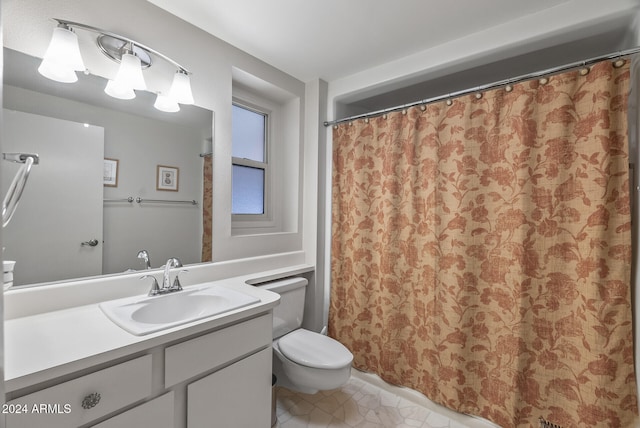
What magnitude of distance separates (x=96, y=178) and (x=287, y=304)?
1.27 m

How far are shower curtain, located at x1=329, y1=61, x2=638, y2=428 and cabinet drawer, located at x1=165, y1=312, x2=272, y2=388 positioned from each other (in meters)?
0.98

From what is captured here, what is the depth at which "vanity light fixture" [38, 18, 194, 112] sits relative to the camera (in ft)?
3.92

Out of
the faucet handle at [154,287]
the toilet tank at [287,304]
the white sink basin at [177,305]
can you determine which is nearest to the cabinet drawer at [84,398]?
the white sink basin at [177,305]

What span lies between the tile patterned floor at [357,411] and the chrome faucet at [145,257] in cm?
115

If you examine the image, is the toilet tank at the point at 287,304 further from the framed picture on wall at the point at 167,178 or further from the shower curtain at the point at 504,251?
the framed picture on wall at the point at 167,178

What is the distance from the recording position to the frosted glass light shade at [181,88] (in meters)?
1.53

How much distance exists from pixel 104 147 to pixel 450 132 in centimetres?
185

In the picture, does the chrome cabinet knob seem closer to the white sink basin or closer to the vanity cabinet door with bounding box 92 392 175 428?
the white sink basin

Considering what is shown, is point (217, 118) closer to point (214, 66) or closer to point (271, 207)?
point (214, 66)

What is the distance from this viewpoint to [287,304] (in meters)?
1.93

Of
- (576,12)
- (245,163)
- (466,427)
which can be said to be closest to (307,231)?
(245,163)

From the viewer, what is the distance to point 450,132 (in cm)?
174

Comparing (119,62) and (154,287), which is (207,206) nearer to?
(154,287)

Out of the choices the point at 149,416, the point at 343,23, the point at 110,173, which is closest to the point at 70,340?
the point at 149,416
